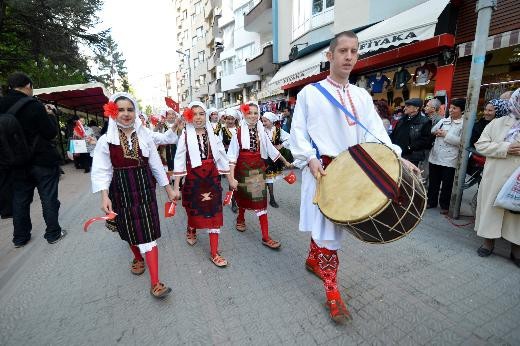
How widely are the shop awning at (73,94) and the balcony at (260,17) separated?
11502mm

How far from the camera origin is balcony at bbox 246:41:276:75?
1845 cm

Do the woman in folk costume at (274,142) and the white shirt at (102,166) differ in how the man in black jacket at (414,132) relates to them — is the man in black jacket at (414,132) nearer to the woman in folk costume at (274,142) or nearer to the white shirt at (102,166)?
the woman in folk costume at (274,142)

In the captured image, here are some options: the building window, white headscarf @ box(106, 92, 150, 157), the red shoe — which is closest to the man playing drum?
the red shoe

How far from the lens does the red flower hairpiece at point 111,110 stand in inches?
102

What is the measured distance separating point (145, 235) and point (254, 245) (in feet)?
5.15

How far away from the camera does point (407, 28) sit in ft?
23.3

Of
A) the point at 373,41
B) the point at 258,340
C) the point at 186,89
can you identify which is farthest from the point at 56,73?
the point at 186,89

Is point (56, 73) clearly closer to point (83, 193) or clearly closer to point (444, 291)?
point (83, 193)

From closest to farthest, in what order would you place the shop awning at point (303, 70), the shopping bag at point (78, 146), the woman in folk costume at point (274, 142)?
the woman in folk costume at point (274, 142) < the shopping bag at point (78, 146) < the shop awning at point (303, 70)

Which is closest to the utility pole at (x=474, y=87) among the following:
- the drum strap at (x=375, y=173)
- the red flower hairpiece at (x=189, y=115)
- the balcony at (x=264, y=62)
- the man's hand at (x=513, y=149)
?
the man's hand at (x=513, y=149)

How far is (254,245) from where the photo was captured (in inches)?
152

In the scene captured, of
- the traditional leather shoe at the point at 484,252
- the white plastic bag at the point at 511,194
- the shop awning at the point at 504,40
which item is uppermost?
the shop awning at the point at 504,40

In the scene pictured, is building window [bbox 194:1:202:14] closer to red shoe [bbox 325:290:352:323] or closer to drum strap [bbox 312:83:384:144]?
drum strap [bbox 312:83:384:144]

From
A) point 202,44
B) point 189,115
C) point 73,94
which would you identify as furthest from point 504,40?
point 202,44
